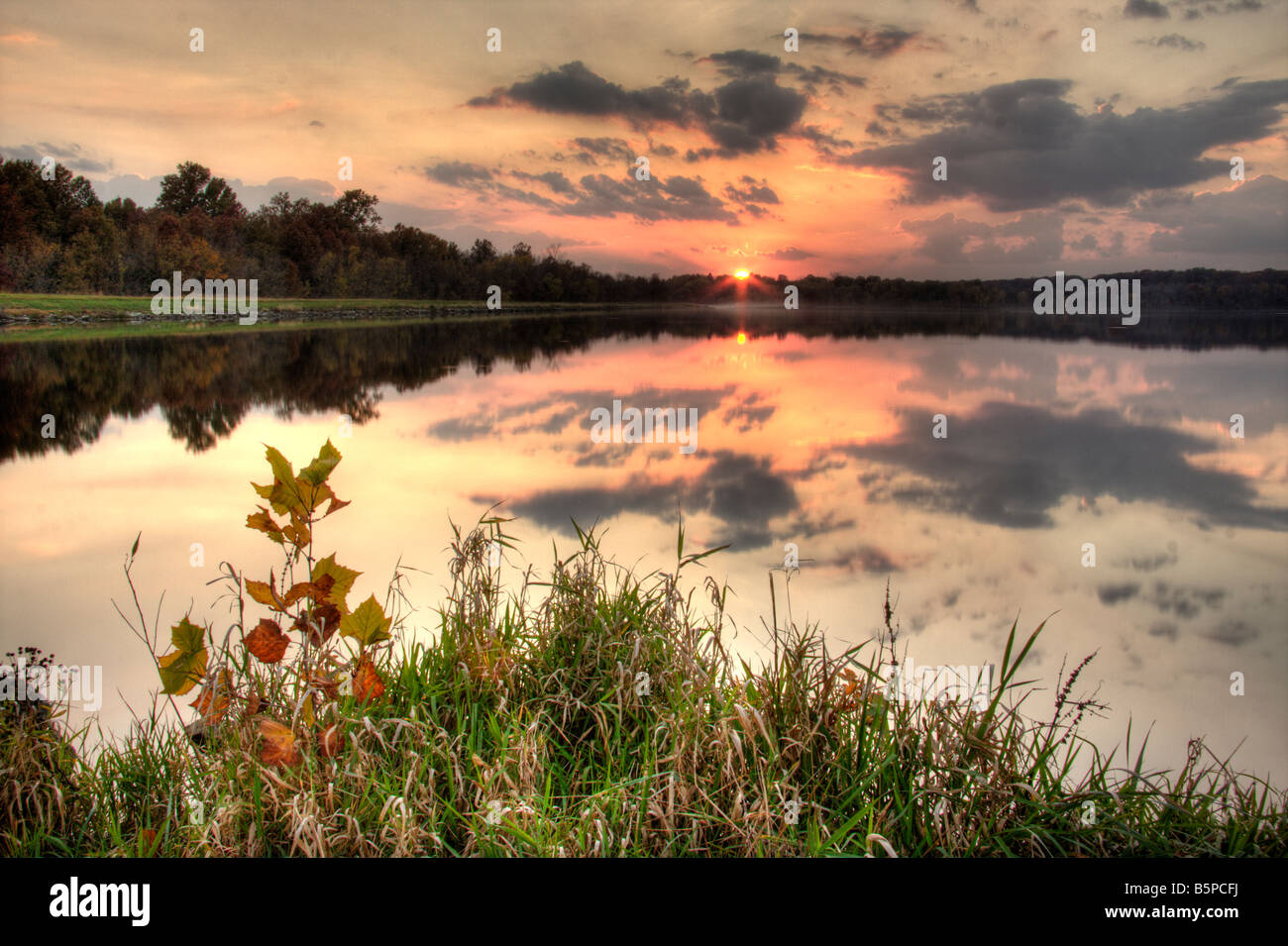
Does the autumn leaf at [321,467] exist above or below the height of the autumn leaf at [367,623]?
above

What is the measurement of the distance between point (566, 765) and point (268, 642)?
1.48m

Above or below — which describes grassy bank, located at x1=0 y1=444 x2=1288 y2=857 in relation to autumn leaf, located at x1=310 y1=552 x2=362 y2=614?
below

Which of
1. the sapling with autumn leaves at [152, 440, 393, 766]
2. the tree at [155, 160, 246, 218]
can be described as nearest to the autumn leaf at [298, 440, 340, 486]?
the sapling with autumn leaves at [152, 440, 393, 766]

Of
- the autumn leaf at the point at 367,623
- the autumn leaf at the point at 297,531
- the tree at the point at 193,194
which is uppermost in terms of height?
the tree at the point at 193,194

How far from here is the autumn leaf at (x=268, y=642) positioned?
3.41m

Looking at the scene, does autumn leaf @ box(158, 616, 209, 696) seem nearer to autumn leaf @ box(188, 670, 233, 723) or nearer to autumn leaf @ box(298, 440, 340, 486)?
autumn leaf @ box(188, 670, 233, 723)

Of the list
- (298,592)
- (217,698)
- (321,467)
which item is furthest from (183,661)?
(321,467)

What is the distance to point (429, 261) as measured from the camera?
51.1 m

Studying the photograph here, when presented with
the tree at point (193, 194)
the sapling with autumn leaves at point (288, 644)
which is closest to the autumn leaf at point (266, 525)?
the sapling with autumn leaves at point (288, 644)

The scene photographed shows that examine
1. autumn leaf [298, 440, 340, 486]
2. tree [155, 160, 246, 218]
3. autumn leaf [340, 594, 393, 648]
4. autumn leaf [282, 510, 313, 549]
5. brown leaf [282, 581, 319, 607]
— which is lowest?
autumn leaf [340, 594, 393, 648]

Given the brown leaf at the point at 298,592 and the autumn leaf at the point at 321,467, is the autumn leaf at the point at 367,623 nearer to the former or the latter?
the brown leaf at the point at 298,592

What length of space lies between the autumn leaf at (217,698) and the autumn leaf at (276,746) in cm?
29

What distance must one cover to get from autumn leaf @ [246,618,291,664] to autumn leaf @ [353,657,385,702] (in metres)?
0.34

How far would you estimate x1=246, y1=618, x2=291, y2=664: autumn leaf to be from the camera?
11.2 feet
